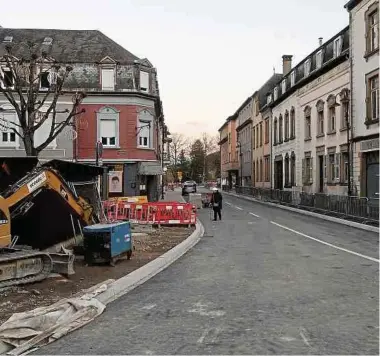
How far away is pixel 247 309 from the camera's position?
25.7 feet

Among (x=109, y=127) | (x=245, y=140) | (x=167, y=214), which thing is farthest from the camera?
(x=245, y=140)

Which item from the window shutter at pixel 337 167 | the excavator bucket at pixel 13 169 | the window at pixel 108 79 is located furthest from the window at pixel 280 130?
the excavator bucket at pixel 13 169

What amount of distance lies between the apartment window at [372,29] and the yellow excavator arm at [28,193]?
69.6ft

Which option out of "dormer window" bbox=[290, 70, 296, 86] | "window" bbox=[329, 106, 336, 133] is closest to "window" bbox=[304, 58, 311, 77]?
"dormer window" bbox=[290, 70, 296, 86]

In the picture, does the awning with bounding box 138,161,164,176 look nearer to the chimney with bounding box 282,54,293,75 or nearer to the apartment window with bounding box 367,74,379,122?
the apartment window with bounding box 367,74,379,122

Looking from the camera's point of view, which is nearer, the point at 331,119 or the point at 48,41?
the point at 331,119

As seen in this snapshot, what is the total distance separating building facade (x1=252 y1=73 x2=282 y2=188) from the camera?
195 ft

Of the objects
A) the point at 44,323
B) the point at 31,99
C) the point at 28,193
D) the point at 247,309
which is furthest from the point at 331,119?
the point at 44,323

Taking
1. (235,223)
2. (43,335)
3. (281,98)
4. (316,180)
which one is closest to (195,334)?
(43,335)

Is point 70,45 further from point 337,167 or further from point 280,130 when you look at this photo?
point 280,130

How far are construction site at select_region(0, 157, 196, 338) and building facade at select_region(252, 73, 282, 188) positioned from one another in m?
44.2

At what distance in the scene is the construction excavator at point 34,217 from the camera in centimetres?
959

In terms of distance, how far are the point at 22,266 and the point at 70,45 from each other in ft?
108

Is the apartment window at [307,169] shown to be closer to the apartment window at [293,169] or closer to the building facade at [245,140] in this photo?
the apartment window at [293,169]
